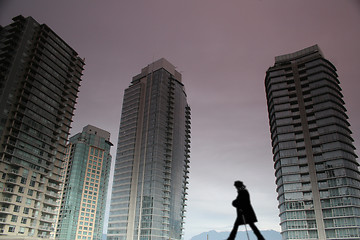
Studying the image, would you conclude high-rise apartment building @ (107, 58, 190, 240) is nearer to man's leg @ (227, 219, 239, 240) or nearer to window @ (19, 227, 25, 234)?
window @ (19, 227, 25, 234)

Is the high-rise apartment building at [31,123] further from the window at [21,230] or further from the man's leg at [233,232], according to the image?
the man's leg at [233,232]

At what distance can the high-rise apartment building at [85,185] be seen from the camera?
516ft

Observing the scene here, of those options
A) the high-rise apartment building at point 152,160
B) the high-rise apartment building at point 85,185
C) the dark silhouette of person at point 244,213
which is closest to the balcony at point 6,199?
the high-rise apartment building at point 152,160

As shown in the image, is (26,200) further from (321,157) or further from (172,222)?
(321,157)

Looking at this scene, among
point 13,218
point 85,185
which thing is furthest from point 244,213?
point 85,185

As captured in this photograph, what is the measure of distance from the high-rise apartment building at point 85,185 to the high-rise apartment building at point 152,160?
42771mm

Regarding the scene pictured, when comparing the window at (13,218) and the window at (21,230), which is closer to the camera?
the window at (13,218)

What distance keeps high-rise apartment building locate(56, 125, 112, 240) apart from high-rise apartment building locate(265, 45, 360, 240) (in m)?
107

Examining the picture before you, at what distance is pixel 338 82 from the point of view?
116m

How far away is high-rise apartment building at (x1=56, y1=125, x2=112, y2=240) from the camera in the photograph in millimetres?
157125

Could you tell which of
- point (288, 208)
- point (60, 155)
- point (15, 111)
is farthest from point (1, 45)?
point (288, 208)

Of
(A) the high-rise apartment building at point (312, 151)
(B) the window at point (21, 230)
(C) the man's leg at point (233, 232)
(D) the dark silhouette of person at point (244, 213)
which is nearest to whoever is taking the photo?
(C) the man's leg at point (233, 232)

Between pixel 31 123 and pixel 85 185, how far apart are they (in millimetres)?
83880

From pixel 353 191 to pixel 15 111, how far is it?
349 feet
